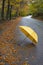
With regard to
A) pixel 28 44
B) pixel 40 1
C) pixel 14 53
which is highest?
pixel 14 53

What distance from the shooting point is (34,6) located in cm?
5166

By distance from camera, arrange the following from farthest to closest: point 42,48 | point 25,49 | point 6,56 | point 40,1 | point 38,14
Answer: point 38,14
point 40,1
point 42,48
point 25,49
point 6,56

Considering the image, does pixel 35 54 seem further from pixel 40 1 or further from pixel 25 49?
pixel 40 1

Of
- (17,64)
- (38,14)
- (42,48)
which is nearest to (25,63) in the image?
(17,64)

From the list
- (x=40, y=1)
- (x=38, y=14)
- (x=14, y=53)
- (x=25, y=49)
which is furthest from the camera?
(x=38, y=14)

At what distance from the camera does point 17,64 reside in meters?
9.13

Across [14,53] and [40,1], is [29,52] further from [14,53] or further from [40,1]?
[40,1]

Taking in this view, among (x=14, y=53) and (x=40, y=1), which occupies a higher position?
(x=14, y=53)

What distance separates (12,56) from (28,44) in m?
3.56

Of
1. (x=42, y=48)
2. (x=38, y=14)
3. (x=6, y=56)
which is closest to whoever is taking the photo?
(x=6, y=56)

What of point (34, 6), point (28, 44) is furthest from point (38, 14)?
point (28, 44)

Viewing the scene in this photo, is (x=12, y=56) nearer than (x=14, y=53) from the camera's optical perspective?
Yes

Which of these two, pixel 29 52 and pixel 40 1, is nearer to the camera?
pixel 29 52

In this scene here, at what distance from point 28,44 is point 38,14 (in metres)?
37.8
